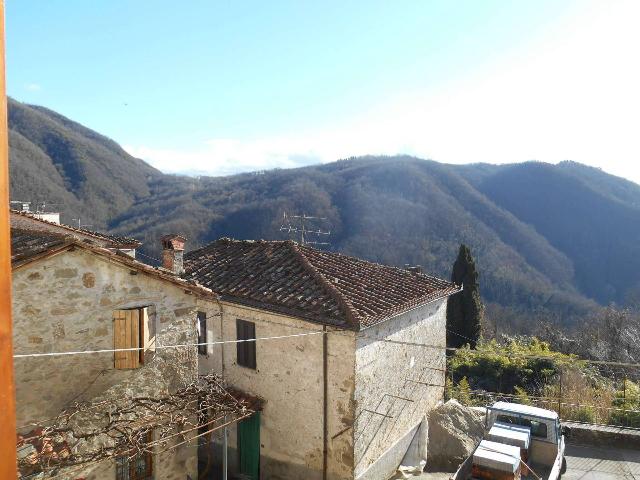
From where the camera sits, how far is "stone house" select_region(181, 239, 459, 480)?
11.3 meters

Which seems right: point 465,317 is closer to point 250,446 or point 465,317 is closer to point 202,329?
point 250,446

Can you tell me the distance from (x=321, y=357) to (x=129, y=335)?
4.63 m

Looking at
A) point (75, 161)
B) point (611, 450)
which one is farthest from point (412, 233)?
point (611, 450)

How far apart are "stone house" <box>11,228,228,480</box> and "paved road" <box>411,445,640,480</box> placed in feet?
25.4

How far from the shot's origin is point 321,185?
307 feet

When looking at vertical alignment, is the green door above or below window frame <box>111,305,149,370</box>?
below

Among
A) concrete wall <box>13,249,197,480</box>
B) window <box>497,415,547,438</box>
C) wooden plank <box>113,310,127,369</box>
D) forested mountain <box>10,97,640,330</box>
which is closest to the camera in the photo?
concrete wall <box>13,249,197,480</box>

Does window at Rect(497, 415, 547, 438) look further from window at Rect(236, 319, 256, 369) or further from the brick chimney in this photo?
the brick chimney

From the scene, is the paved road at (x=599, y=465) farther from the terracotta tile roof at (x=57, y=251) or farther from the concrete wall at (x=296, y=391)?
the terracotta tile roof at (x=57, y=251)

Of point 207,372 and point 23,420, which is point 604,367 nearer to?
point 207,372

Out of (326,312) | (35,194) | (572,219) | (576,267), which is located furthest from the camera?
(572,219)

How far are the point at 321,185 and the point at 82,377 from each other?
283 feet

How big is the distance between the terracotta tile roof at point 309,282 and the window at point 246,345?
784mm

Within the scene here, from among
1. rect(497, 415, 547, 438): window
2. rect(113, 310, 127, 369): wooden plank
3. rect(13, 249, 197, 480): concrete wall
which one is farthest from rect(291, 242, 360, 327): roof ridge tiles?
rect(497, 415, 547, 438): window
